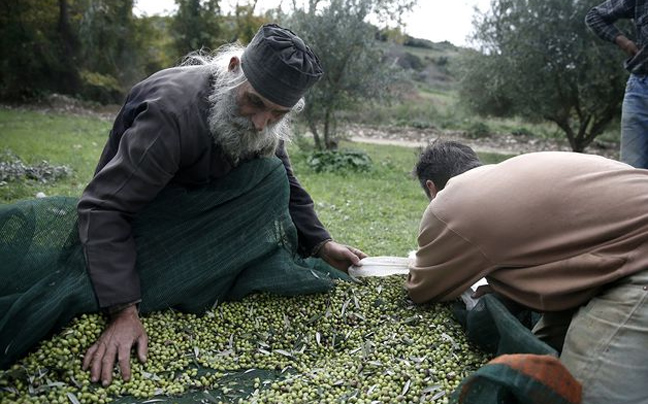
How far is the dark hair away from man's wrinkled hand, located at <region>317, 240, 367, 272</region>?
0.59 metres

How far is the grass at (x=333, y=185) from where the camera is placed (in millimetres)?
6293

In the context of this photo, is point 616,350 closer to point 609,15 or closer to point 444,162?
point 444,162

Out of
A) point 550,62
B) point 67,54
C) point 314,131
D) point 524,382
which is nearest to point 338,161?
point 314,131

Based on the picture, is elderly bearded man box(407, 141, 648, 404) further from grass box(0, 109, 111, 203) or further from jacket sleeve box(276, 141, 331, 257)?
grass box(0, 109, 111, 203)

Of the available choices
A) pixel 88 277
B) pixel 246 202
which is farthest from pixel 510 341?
pixel 88 277

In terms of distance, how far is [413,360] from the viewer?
8.63 ft

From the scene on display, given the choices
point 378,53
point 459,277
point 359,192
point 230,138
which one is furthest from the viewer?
point 378,53

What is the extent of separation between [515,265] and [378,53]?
9.86 m

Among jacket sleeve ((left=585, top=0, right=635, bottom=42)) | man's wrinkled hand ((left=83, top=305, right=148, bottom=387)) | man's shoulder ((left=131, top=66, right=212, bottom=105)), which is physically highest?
jacket sleeve ((left=585, top=0, right=635, bottom=42))

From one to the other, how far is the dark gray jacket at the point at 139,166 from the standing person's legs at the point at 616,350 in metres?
1.83

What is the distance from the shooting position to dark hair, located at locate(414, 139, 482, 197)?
131 inches

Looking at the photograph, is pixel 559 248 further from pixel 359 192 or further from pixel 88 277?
pixel 359 192

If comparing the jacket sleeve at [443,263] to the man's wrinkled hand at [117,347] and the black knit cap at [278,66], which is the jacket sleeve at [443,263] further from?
the man's wrinkled hand at [117,347]

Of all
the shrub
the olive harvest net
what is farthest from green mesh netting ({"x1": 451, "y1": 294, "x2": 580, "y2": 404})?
the shrub
